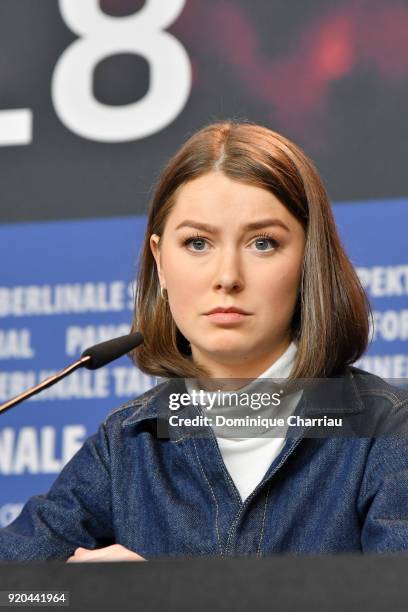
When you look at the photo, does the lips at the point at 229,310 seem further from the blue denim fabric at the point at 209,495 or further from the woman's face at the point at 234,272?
the blue denim fabric at the point at 209,495

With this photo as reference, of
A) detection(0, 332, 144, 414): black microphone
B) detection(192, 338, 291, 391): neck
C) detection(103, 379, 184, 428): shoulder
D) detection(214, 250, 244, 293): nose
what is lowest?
detection(103, 379, 184, 428): shoulder

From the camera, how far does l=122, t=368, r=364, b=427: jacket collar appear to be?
4.84ft

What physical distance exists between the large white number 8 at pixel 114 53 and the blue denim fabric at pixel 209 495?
3.94ft

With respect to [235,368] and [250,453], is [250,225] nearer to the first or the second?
[235,368]

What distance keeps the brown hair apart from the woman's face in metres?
0.02

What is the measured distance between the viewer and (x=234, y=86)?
8.46 feet

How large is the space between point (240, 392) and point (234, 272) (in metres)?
0.17

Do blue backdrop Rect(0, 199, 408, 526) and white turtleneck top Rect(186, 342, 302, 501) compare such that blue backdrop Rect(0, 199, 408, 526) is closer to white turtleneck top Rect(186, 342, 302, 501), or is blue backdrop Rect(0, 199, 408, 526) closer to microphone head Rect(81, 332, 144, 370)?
white turtleneck top Rect(186, 342, 302, 501)

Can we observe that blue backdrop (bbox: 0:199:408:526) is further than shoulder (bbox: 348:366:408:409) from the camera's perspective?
Yes

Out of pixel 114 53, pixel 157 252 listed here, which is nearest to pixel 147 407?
pixel 157 252

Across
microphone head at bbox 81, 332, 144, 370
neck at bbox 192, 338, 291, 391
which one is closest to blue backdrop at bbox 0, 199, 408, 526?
neck at bbox 192, 338, 291, 391

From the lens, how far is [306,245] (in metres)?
1.54

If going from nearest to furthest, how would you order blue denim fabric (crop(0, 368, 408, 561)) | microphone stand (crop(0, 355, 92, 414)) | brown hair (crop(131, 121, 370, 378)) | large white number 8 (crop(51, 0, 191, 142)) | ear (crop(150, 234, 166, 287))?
microphone stand (crop(0, 355, 92, 414)) < blue denim fabric (crop(0, 368, 408, 561)) < brown hair (crop(131, 121, 370, 378)) < ear (crop(150, 234, 166, 287)) < large white number 8 (crop(51, 0, 191, 142))

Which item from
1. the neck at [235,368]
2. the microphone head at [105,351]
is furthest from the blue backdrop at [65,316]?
the microphone head at [105,351]
